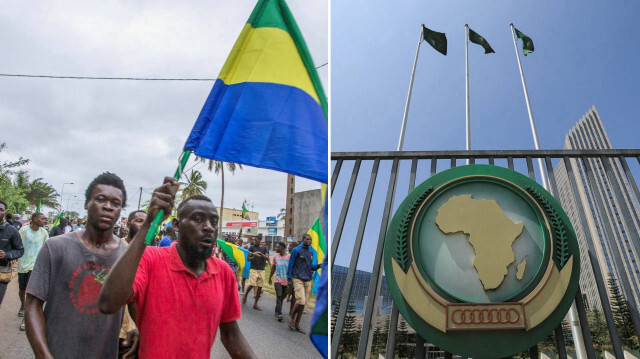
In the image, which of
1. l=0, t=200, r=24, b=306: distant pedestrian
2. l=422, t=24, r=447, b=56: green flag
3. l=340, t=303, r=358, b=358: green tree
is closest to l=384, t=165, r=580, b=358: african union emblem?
l=340, t=303, r=358, b=358: green tree

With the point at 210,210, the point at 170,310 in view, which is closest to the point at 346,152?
the point at 210,210

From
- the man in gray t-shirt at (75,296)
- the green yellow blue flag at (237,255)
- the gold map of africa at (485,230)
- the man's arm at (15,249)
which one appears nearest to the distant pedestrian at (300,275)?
the green yellow blue flag at (237,255)

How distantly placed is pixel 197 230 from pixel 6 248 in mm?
4870

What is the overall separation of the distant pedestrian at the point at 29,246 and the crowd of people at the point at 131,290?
5.40 meters

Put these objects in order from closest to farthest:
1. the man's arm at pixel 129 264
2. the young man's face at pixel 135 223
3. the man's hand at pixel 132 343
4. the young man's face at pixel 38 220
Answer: the man's arm at pixel 129 264, the man's hand at pixel 132 343, the young man's face at pixel 135 223, the young man's face at pixel 38 220

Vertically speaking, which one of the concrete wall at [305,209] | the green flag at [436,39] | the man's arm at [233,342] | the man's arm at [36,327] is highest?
the green flag at [436,39]

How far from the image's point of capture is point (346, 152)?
4.76 metres

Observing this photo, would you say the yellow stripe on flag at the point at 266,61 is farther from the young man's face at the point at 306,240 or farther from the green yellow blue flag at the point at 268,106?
the young man's face at the point at 306,240

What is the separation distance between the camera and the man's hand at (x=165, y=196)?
5.66 ft

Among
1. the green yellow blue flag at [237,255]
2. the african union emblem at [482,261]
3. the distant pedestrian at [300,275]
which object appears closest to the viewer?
the african union emblem at [482,261]

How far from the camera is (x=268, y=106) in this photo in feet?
9.20

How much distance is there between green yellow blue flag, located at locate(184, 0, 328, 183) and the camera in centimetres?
265

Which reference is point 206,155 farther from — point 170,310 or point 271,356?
point 271,356

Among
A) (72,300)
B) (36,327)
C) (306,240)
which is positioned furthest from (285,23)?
(306,240)
